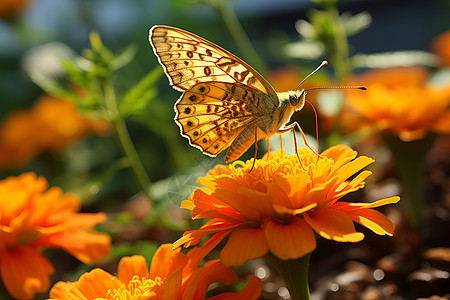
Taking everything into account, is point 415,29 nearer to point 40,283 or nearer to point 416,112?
point 416,112

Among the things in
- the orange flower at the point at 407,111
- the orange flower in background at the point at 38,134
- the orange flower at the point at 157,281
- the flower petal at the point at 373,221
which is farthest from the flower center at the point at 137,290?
the orange flower in background at the point at 38,134

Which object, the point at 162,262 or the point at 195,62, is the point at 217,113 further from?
the point at 162,262

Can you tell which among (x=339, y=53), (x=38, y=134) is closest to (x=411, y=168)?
(x=339, y=53)

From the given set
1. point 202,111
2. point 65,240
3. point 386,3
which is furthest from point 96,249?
point 386,3

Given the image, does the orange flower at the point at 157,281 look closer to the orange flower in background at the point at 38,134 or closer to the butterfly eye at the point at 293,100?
the butterfly eye at the point at 293,100

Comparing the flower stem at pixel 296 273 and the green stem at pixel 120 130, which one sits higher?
the green stem at pixel 120 130

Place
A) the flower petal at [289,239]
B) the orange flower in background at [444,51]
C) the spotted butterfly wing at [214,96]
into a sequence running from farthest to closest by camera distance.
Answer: the orange flower in background at [444,51], the spotted butterfly wing at [214,96], the flower petal at [289,239]

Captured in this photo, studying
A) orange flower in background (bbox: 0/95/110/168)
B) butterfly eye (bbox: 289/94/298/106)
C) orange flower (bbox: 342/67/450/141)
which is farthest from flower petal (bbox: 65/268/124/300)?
orange flower in background (bbox: 0/95/110/168)
